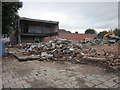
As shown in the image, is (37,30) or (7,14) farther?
(37,30)

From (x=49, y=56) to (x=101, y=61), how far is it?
7.95ft

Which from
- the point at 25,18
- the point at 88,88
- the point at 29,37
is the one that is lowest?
the point at 88,88

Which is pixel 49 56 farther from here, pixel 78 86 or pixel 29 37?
pixel 29 37

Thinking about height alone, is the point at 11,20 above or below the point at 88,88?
above

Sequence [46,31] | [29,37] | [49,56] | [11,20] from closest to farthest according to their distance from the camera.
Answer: [49,56] → [11,20] → [29,37] → [46,31]

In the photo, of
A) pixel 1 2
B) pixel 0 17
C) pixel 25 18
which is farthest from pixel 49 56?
pixel 25 18

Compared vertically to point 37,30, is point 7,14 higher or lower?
lower

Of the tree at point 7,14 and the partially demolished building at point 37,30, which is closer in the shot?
the tree at point 7,14

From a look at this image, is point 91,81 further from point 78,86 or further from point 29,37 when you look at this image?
point 29,37

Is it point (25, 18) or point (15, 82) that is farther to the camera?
point (25, 18)

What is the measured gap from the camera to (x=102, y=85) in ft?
5.99

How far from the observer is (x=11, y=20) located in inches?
214

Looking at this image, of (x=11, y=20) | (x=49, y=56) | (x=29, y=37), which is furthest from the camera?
(x=29, y=37)

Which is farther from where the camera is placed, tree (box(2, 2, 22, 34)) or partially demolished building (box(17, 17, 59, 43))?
partially demolished building (box(17, 17, 59, 43))
